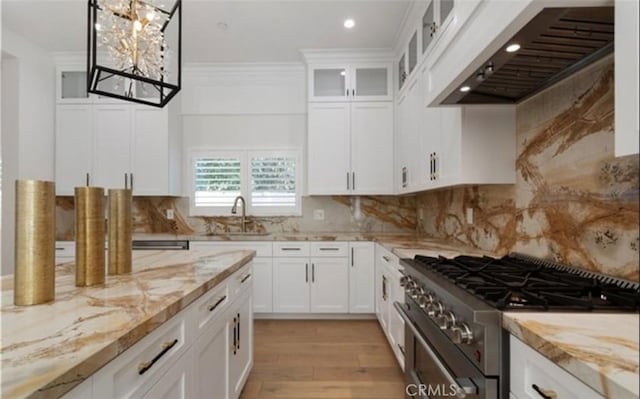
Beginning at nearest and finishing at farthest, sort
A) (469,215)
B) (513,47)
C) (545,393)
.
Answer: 1. (545,393)
2. (513,47)
3. (469,215)

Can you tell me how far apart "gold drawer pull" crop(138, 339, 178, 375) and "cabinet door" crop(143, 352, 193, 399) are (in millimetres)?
71

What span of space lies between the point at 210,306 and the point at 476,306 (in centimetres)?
108

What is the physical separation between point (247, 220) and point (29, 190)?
3131 millimetres

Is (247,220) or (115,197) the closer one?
(115,197)

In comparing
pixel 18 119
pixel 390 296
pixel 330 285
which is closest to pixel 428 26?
pixel 390 296

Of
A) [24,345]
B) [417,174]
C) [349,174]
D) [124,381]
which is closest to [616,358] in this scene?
[124,381]

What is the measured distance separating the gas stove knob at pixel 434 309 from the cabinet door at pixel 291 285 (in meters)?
2.20

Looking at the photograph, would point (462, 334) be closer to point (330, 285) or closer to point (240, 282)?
point (240, 282)

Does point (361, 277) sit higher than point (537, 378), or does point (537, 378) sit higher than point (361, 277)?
point (537, 378)

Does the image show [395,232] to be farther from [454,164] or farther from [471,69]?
[471,69]

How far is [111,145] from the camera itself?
3.83 m

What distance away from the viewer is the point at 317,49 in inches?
144

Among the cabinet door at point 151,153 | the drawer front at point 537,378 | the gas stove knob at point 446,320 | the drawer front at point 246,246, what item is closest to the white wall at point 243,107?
the cabinet door at point 151,153

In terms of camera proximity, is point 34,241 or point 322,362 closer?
point 34,241
